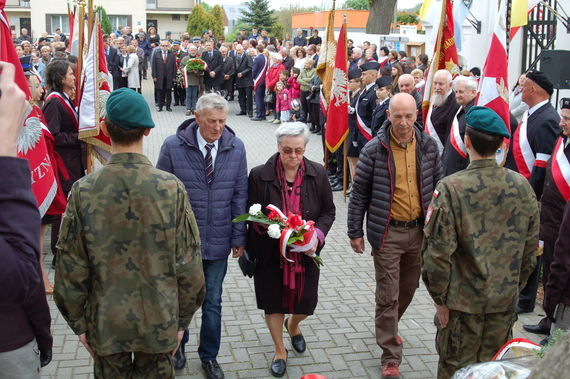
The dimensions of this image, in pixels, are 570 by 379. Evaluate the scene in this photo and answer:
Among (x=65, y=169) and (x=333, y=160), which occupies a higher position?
(x=65, y=169)

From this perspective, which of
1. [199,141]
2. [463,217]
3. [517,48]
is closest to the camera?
[463,217]

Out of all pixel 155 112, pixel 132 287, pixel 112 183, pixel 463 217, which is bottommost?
pixel 155 112

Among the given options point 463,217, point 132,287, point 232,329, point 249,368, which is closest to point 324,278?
point 232,329

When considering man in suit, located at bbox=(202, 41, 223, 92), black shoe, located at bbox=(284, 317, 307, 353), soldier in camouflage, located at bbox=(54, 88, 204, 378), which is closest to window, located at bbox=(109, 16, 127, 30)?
man in suit, located at bbox=(202, 41, 223, 92)

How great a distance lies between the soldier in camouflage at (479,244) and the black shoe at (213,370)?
1736 mm

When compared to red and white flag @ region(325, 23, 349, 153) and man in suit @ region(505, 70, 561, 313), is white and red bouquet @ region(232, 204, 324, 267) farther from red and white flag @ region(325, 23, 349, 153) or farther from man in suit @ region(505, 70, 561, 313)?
red and white flag @ region(325, 23, 349, 153)

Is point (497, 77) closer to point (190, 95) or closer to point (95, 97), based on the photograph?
point (95, 97)

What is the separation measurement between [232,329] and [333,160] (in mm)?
7213

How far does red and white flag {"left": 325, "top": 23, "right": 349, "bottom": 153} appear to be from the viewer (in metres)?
10.2

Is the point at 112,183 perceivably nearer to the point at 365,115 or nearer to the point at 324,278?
the point at 324,278

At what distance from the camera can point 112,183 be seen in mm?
3256

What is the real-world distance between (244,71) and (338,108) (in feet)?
37.4

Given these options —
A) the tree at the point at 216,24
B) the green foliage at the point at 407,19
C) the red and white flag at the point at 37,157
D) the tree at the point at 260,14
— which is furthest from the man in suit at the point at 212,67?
the green foliage at the point at 407,19

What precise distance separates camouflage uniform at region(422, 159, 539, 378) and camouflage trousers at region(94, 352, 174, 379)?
1.68m
